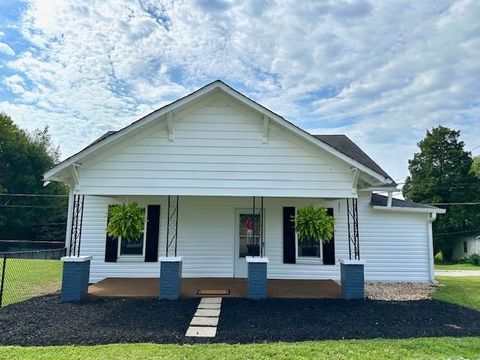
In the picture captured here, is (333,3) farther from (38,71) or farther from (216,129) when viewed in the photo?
(38,71)

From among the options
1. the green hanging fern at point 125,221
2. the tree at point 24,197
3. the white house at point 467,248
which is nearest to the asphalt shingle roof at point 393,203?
the green hanging fern at point 125,221

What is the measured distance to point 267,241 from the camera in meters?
10.5

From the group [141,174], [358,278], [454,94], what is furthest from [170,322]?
[454,94]

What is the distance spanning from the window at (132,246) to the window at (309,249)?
4.84m

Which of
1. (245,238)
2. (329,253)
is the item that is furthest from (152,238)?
(329,253)

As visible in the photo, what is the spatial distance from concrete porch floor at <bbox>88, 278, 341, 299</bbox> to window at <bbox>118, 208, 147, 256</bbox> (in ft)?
2.62

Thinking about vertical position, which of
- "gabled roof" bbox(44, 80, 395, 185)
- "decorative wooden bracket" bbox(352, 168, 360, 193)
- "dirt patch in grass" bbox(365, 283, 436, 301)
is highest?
"gabled roof" bbox(44, 80, 395, 185)

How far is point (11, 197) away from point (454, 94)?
37397 mm

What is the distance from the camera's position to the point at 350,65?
1216 cm

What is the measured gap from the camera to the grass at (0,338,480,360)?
4426mm

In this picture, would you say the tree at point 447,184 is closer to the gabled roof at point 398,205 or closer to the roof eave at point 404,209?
the gabled roof at point 398,205

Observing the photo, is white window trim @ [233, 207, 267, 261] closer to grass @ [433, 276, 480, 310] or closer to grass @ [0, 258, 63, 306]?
grass @ [433, 276, 480, 310]

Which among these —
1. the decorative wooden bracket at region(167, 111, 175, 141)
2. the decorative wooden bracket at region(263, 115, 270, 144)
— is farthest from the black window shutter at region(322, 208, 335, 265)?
the decorative wooden bracket at region(167, 111, 175, 141)

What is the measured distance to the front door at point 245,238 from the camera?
1045 cm
